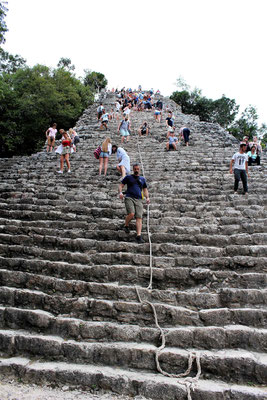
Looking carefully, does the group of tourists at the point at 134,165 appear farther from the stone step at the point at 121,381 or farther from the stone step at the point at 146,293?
the stone step at the point at 121,381

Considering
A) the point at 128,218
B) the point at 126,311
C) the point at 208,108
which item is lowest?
the point at 126,311

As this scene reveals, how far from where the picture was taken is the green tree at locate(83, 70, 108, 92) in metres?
40.6

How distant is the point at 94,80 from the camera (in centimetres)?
4059

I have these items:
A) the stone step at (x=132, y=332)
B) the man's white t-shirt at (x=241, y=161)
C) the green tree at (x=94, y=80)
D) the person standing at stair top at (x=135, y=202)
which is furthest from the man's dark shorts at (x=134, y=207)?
the green tree at (x=94, y=80)

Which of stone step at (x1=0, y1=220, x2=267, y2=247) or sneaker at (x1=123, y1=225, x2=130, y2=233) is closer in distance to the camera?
stone step at (x1=0, y1=220, x2=267, y2=247)

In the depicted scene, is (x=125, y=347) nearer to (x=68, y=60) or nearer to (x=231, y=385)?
(x=231, y=385)

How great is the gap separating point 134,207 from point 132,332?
89.3 inches

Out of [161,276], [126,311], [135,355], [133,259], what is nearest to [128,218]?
[133,259]

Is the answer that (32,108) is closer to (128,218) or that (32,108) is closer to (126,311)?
(128,218)

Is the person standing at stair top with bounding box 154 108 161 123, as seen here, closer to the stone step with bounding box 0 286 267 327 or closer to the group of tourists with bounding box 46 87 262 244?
the group of tourists with bounding box 46 87 262 244

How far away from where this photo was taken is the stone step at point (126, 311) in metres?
3.37

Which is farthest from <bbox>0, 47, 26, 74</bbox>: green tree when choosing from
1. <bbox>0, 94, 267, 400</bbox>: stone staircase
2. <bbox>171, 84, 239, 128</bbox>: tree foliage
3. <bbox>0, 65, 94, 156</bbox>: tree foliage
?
<bbox>0, 94, 267, 400</bbox>: stone staircase

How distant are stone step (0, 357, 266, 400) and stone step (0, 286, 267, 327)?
0.64 metres

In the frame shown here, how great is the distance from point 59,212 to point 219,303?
378 centimetres
